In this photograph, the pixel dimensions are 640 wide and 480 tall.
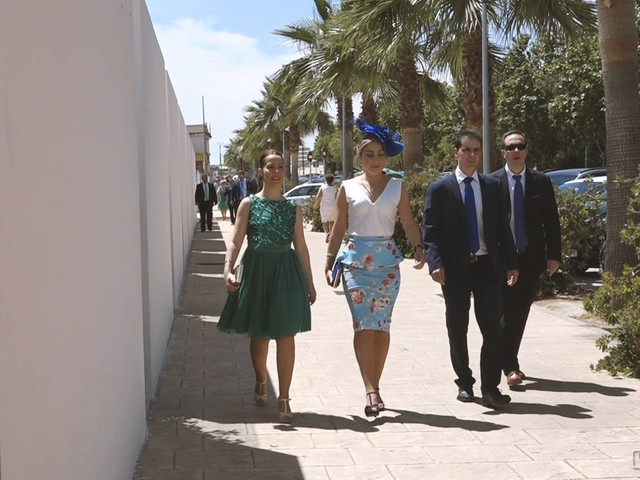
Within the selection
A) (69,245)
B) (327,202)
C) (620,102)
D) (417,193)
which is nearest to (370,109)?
(327,202)

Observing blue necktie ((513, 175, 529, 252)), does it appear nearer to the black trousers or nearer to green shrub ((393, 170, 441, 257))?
green shrub ((393, 170, 441, 257))

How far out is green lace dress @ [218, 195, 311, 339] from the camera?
241 inches

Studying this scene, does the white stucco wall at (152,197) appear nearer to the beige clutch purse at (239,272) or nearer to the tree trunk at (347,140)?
the beige clutch purse at (239,272)

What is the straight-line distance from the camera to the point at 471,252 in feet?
21.0

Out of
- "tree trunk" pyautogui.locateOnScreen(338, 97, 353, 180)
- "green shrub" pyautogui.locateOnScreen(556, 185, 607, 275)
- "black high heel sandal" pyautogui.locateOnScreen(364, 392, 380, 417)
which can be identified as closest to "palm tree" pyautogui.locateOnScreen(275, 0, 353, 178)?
"tree trunk" pyautogui.locateOnScreen(338, 97, 353, 180)

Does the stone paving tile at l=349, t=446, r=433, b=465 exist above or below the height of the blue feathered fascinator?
below

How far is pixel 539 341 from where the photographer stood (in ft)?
29.3

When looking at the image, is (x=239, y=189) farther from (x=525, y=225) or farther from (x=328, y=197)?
(x=525, y=225)

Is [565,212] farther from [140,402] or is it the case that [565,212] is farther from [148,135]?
[140,402]

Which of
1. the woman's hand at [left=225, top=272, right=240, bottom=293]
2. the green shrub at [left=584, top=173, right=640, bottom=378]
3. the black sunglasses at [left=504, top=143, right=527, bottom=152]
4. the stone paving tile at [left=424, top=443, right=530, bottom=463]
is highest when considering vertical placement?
the black sunglasses at [left=504, top=143, right=527, bottom=152]

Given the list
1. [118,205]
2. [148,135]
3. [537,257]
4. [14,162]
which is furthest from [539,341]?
[14,162]

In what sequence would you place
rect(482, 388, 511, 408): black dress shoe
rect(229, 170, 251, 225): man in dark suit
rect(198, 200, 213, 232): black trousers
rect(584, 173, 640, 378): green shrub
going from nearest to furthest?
rect(482, 388, 511, 408): black dress shoe → rect(584, 173, 640, 378): green shrub → rect(198, 200, 213, 232): black trousers → rect(229, 170, 251, 225): man in dark suit

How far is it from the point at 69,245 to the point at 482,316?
374 centimetres

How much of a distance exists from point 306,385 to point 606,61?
511cm
